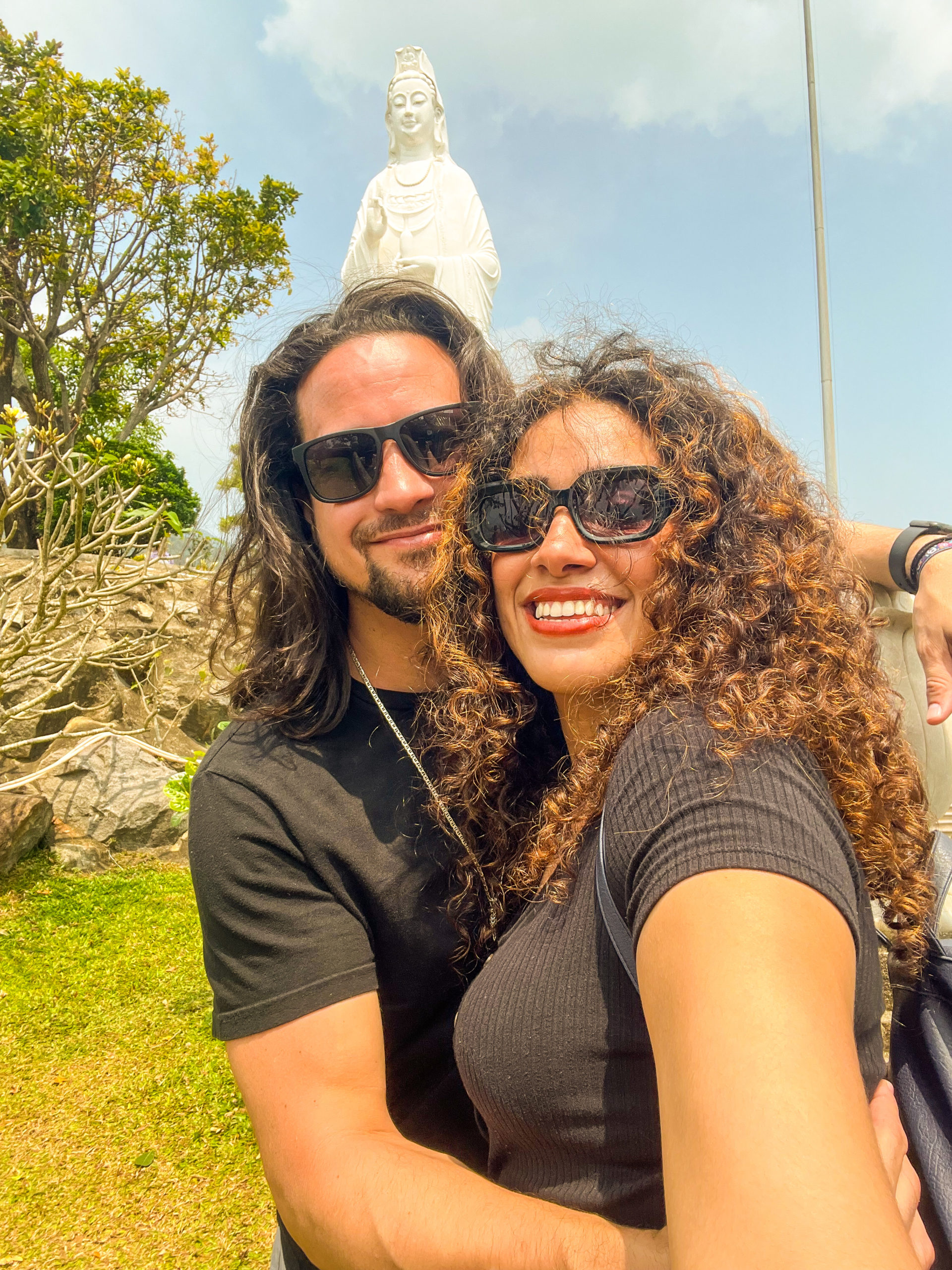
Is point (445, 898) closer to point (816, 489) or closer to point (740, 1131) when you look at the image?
point (740, 1131)

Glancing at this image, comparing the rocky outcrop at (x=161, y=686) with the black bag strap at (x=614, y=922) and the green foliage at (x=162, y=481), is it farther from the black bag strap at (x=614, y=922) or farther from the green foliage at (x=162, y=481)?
the black bag strap at (x=614, y=922)

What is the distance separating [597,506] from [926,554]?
29.3 inches

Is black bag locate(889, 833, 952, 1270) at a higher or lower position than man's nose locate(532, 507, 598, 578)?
lower

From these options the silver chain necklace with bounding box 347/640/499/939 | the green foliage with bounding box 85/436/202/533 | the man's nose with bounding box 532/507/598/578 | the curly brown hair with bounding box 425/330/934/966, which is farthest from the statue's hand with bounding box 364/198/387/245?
the green foliage with bounding box 85/436/202/533

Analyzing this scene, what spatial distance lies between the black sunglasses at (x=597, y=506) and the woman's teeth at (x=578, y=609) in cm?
10

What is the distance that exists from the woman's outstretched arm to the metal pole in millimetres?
8812

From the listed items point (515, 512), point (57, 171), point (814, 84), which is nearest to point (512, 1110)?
point (515, 512)

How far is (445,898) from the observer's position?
1.51 metres

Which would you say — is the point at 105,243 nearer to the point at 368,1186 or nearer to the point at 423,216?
the point at 423,216

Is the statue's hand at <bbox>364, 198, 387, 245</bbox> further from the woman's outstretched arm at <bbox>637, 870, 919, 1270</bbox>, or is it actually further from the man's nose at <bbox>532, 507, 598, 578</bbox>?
the woman's outstretched arm at <bbox>637, 870, 919, 1270</bbox>

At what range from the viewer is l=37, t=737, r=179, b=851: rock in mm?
6492

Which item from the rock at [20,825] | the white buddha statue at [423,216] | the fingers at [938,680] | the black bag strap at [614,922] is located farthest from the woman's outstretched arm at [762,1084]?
the white buddha statue at [423,216]

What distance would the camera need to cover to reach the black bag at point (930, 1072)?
102cm

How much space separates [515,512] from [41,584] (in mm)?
4453
